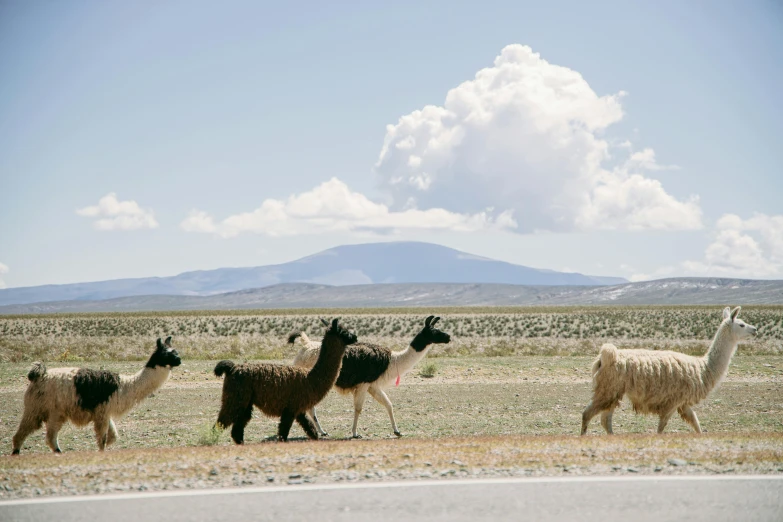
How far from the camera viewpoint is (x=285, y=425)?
1052 cm

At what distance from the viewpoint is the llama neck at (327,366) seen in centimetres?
1093

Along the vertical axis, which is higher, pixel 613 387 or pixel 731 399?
pixel 613 387

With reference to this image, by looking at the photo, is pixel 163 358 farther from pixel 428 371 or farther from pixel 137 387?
pixel 428 371

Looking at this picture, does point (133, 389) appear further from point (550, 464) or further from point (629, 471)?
point (629, 471)

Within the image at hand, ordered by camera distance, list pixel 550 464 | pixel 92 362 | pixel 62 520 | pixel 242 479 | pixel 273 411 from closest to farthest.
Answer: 1. pixel 62 520
2. pixel 242 479
3. pixel 550 464
4. pixel 273 411
5. pixel 92 362

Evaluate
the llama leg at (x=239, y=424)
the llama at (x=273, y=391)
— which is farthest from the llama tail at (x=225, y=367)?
the llama leg at (x=239, y=424)

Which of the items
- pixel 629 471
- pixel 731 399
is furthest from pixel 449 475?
pixel 731 399

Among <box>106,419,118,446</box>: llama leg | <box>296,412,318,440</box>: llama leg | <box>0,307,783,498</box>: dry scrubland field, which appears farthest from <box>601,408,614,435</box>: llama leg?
<box>106,419,118,446</box>: llama leg

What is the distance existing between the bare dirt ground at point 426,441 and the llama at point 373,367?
0.66 metres

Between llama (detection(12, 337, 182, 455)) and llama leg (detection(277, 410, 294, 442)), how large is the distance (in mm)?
1899

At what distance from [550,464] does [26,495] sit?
197 inches

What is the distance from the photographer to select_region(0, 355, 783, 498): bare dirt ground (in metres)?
7.48

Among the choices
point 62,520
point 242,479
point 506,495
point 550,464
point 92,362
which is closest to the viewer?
point 62,520

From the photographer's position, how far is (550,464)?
7824mm
